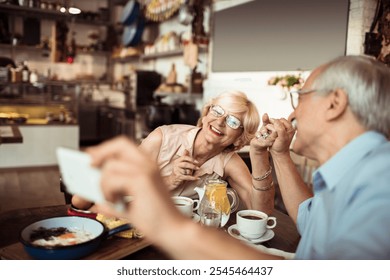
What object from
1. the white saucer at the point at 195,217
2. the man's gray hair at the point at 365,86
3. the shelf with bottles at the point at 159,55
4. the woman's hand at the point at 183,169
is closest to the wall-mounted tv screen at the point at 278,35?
the shelf with bottles at the point at 159,55

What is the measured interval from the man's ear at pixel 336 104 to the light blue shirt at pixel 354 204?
58 mm

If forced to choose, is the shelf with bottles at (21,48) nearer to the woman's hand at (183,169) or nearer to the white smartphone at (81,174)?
the woman's hand at (183,169)

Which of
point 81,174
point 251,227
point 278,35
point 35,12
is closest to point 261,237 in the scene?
point 251,227

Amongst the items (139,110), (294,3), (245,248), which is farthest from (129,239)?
(139,110)

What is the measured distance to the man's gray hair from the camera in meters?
0.66

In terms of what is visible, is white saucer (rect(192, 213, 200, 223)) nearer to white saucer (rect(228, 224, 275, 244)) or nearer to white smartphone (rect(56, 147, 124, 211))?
white saucer (rect(228, 224, 275, 244))

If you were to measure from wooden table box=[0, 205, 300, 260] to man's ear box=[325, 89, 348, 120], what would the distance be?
417mm

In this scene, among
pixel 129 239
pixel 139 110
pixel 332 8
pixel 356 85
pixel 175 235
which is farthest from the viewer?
pixel 139 110

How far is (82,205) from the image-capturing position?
1.05 m

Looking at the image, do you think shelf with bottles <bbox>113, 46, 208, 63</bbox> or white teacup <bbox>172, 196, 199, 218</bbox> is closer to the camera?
white teacup <bbox>172, 196, 199, 218</bbox>

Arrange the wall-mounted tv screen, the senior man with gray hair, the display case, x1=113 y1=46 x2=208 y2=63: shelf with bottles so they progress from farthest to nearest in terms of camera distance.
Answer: x1=113 y1=46 x2=208 y2=63: shelf with bottles, the display case, the wall-mounted tv screen, the senior man with gray hair

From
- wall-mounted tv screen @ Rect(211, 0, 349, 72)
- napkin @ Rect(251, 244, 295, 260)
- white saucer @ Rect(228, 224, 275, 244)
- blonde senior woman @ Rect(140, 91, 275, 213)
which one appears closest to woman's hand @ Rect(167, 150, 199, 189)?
blonde senior woman @ Rect(140, 91, 275, 213)

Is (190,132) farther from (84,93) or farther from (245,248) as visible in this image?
(84,93)

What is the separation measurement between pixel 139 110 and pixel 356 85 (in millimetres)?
4380
